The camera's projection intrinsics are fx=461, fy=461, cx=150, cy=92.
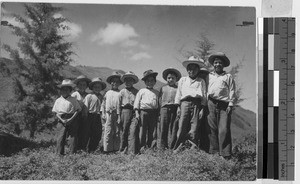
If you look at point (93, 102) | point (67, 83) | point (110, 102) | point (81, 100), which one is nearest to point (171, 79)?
point (110, 102)

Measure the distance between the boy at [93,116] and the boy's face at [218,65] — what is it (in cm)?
111

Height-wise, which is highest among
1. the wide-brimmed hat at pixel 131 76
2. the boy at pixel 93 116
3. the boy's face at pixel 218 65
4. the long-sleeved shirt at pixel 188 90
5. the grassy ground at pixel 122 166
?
the boy's face at pixel 218 65

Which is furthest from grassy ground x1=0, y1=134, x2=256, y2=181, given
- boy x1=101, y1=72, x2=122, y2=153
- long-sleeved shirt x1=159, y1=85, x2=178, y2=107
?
long-sleeved shirt x1=159, y1=85, x2=178, y2=107

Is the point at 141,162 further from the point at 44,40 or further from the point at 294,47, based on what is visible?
the point at 294,47

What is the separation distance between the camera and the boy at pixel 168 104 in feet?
14.7

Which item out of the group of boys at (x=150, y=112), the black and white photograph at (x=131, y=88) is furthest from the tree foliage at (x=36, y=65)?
the group of boys at (x=150, y=112)

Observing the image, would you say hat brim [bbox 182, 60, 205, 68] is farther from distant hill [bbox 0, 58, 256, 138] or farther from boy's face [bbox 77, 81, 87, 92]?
boy's face [bbox 77, 81, 87, 92]

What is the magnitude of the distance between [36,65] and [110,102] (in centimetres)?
81

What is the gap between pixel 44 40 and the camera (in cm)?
452

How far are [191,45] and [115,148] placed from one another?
1250 millimetres

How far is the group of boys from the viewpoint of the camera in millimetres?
4469

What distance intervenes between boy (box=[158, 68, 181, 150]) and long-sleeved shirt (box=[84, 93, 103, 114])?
1.98 feet

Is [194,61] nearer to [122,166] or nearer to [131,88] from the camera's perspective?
[131,88]

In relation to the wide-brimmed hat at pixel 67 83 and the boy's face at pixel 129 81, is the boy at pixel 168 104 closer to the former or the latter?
the boy's face at pixel 129 81
